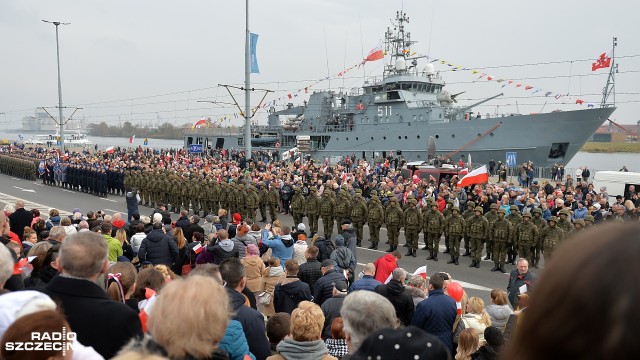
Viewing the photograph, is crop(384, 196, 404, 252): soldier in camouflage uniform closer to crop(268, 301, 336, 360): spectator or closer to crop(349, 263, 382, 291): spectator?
crop(349, 263, 382, 291): spectator

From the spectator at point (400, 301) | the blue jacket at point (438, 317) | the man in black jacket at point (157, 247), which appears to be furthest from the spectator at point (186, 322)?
the man in black jacket at point (157, 247)

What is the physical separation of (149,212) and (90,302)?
2044 cm

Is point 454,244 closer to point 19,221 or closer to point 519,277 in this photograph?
point 519,277

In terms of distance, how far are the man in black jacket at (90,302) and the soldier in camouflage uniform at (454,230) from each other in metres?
11.2

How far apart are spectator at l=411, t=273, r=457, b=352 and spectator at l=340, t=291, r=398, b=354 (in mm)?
2476

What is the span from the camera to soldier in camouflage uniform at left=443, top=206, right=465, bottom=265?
13.3 m

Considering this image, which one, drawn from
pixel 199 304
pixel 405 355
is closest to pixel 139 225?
pixel 199 304

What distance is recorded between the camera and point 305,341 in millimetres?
3949

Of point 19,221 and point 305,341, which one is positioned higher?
point 305,341

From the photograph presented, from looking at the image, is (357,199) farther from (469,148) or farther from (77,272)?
(469,148)

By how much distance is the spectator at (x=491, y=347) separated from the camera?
439cm

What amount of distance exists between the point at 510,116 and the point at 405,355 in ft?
100.0

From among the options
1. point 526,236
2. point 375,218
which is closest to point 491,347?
point 526,236

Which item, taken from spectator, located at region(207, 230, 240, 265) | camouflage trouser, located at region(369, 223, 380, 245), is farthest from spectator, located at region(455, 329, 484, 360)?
camouflage trouser, located at region(369, 223, 380, 245)
